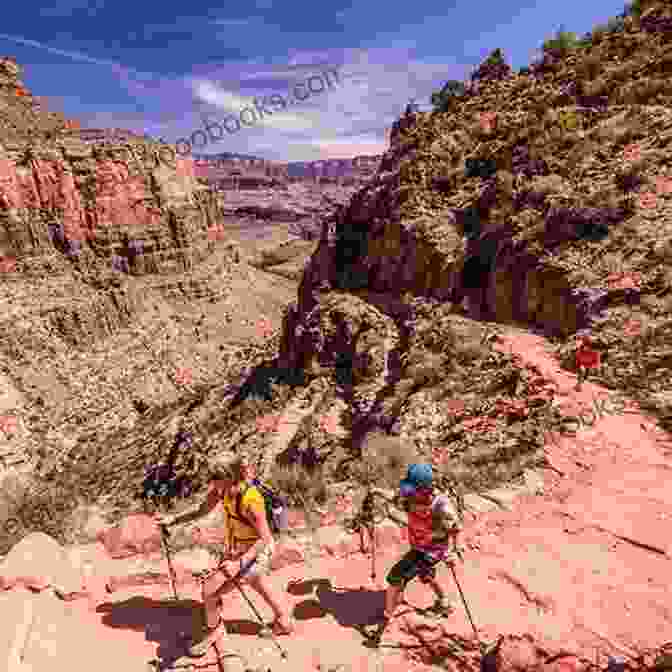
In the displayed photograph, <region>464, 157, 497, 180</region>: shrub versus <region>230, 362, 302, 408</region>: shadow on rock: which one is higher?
<region>464, 157, 497, 180</region>: shrub

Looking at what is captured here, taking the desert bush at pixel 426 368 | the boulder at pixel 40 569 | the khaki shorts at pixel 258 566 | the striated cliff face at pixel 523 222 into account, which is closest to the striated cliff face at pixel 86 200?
the striated cliff face at pixel 523 222

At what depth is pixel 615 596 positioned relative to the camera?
18.1ft

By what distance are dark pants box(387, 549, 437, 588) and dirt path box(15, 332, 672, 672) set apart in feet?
1.93

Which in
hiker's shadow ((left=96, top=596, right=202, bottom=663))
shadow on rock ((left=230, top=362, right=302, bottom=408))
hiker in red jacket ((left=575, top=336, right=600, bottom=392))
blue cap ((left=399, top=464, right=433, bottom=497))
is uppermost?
blue cap ((left=399, top=464, right=433, bottom=497))

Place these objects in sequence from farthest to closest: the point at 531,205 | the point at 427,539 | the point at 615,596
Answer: the point at 531,205, the point at 615,596, the point at 427,539

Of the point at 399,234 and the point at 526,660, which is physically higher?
the point at 399,234

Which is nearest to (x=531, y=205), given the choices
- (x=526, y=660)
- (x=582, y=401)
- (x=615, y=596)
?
(x=582, y=401)

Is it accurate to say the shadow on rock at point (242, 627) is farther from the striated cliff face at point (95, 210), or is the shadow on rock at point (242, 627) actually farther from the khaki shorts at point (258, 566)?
the striated cliff face at point (95, 210)

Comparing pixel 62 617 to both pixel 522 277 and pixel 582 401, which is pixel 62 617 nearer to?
pixel 582 401

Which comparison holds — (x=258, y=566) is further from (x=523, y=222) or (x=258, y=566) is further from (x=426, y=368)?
(x=523, y=222)

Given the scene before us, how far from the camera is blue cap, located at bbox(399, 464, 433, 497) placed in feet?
16.4

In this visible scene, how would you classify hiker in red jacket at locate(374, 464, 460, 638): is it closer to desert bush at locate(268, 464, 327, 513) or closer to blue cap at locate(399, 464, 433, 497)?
blue cap at locate(399, 464, 433, 497)

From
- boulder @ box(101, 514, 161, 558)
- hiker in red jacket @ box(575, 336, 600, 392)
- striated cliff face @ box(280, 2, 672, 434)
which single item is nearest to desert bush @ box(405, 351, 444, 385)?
striated cliff face @ box(280, 2, 672, 434)

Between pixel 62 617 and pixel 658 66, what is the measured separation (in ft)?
85.2
